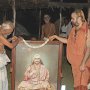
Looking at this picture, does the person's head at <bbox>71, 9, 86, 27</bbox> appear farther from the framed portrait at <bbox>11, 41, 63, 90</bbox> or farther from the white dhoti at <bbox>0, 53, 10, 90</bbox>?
the white dhoti at <bbox>0, 53, 10, 90</bbox>

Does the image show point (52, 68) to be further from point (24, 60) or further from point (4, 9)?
point (4, 9)

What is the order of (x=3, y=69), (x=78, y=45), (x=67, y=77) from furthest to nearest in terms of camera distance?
(x=67, y=77) → (x=3, y=69) → (x=78, y=45)

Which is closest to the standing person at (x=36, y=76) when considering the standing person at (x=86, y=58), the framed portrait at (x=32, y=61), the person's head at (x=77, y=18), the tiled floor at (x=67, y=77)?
the framed portrait at (x=32, y=61)

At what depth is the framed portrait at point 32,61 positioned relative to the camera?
605 cm

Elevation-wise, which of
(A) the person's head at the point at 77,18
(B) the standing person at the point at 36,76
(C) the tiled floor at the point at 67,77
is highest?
(A) the person's head at the point at 77,18

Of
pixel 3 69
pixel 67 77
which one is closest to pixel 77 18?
pixel 3 69

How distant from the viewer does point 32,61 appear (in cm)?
609

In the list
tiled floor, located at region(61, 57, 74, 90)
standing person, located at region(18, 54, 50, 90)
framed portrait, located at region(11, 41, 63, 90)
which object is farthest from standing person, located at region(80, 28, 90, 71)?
tiled floor, located at region(61, 57, 74, 90)

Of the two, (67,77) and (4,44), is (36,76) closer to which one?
(4,44)

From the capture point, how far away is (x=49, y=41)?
6.04 meters

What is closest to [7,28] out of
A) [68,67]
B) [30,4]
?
[68,67]

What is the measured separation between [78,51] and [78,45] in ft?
0.32

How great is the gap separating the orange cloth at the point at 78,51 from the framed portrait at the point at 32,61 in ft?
0.84

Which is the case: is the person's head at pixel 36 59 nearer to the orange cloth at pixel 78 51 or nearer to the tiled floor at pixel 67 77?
the orange cloth at pixel 78 51
